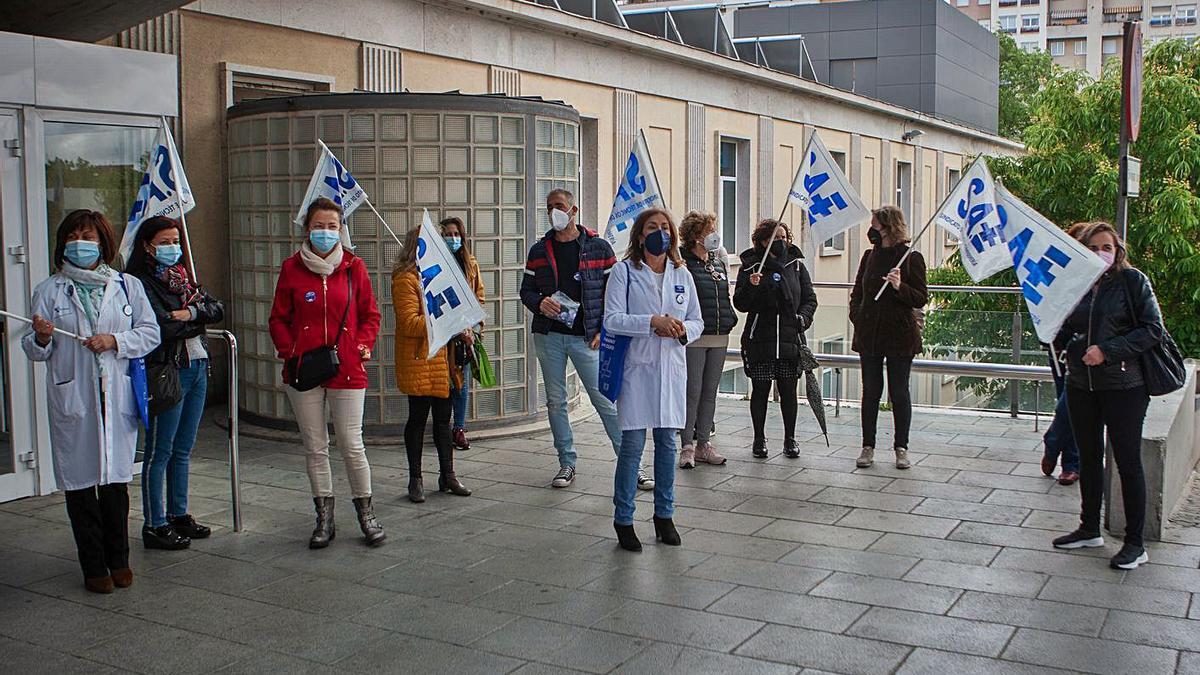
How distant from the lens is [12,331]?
25.9 feet

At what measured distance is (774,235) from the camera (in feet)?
30.3

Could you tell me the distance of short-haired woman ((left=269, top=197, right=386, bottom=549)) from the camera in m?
6.74

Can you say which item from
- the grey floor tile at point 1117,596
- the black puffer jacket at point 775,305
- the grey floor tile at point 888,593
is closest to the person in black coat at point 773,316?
the black puffer jacket at point 775,305

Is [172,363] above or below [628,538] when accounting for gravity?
above

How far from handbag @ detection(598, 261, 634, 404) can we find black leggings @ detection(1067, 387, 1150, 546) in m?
2.49

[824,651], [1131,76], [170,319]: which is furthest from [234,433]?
[1131,76]

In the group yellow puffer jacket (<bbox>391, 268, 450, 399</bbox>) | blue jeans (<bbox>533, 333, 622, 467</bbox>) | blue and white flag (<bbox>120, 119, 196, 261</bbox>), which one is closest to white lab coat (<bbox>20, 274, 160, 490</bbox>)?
blue and white flag (<bbox>120, 119, 196, 261</bbox>)

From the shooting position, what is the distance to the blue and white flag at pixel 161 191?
7.65 meters

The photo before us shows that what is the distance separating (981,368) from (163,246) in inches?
300

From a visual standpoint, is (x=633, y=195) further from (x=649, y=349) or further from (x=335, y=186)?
(x=649, y=349)

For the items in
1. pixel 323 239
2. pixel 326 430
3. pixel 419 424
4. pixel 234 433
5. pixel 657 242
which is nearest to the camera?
pixel 323 239

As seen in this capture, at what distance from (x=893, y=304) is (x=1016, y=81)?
56471 millimetres

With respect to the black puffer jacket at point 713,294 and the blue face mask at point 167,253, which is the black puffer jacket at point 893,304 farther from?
the blue face mask at point 167,253

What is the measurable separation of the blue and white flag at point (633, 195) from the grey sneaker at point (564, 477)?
1.69 meters
